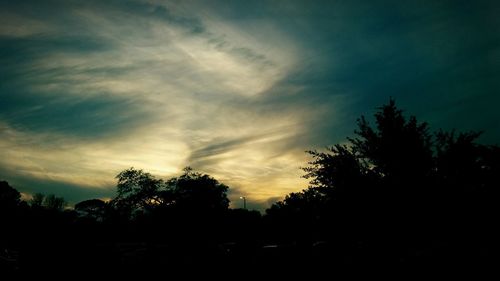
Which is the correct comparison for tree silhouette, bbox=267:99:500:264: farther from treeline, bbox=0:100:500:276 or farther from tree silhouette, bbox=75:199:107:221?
tree silhouette, bbox=75:199:107:221

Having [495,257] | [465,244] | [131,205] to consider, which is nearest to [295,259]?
[465,244]

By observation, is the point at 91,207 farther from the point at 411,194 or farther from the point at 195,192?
the point at 411,194

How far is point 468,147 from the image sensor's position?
30.3ft

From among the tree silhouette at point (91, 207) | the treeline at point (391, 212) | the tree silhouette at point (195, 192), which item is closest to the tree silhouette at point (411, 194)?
the treeline at point (391, 212)

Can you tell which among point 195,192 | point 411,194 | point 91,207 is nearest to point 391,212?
point 411,194

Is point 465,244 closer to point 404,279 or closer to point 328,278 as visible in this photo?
point 404,279

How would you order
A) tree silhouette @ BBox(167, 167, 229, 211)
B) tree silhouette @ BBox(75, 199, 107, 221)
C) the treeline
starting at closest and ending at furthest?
the treeline → tree silhouette @ BBox(167, 167, 229, 211) → tree silhouette @ BBox(75, 199, 107, 221)

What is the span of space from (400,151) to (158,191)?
6204 centimetres

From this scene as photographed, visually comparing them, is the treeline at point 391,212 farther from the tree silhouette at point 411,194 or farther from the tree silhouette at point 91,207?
the tree silhouette at point 91,207

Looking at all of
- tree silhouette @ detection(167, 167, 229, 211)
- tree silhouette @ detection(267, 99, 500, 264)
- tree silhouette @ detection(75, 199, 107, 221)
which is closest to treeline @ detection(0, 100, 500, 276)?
tree silhouette @ detection(267, 99, 500, 264)

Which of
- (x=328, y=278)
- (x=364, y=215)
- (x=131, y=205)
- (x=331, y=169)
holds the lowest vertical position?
(x=328, y=278)

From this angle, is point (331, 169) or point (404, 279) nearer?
point (404, 279)

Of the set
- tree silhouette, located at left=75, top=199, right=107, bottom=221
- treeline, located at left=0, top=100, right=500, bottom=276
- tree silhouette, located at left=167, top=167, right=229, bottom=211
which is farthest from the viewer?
tree silhouette, located at left=75, top=199, right=107, bottom=221

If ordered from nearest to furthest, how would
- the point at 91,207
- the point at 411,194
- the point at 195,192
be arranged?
the point at 411,194
the point at 195,192
the point at 91,207
